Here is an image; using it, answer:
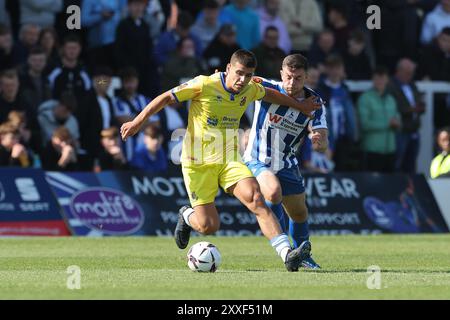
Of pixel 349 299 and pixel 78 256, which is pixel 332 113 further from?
pixel 349 299

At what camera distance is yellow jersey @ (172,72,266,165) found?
43.6ft

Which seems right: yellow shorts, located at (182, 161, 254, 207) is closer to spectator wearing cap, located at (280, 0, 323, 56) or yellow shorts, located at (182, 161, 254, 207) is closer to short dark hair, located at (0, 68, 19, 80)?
short dark hair, located at (0, 68, 19, 80)

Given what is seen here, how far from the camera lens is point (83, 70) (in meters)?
21.4

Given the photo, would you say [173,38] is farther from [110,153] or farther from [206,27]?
[110,153]

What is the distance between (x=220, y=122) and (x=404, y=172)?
1171 cm

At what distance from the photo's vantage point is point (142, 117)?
1268 centimetres

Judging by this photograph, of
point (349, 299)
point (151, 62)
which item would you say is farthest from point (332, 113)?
point (349, 299)

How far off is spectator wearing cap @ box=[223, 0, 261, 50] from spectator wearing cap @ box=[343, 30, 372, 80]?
196 cm

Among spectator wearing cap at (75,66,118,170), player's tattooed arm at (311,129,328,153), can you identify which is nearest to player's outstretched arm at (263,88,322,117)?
player's tattooed arm at (311,129,328,153)

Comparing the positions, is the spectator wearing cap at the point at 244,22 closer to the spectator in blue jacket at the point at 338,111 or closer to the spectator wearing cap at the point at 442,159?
the spectator in blue jacket at the point at 338,111

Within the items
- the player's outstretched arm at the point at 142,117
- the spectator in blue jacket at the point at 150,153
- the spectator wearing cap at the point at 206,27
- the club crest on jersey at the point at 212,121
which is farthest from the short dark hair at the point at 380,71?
the player's outstretched arm at the point at 142,117

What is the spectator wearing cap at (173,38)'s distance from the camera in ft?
74.3

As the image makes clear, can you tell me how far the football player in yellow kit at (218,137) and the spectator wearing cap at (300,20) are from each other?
11.1m
